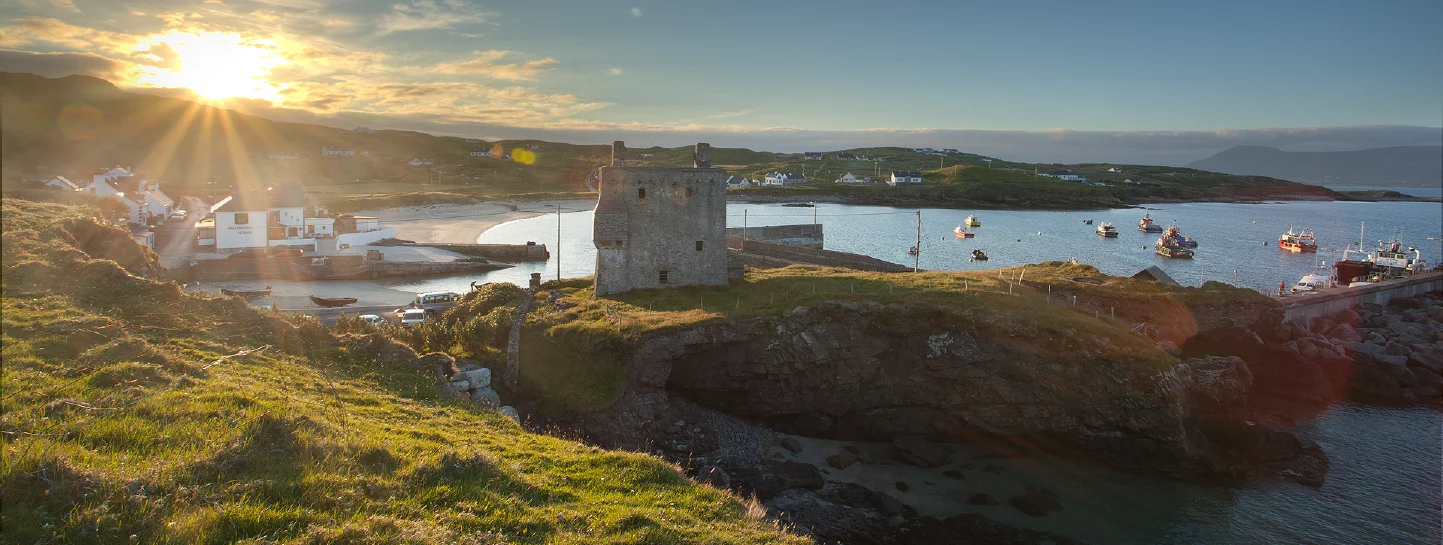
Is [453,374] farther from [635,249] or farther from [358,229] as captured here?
[358,229]

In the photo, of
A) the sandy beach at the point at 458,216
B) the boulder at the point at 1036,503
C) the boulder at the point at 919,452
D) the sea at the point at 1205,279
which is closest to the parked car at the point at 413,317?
the sea at the point at 1205,279

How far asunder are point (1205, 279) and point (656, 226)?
59.9 metres

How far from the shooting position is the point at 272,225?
219 feet

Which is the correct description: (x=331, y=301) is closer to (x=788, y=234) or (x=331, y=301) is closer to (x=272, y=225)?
(x=272, y=225)

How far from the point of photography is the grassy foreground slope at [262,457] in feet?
23.6

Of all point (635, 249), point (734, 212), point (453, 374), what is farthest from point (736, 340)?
point (734, 212)

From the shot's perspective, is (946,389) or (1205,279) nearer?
(946,389)

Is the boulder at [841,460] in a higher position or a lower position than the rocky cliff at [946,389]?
lower

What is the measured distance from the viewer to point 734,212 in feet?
429

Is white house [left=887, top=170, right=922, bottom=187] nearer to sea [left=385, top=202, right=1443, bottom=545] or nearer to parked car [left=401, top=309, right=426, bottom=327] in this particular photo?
sea [left=385, top=202, right=1443, bottom=545]

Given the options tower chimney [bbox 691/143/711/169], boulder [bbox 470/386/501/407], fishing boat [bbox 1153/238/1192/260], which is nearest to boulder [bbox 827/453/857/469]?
boulder [bbox 470/386/501/407]

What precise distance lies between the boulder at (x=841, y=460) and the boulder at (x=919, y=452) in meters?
1.78

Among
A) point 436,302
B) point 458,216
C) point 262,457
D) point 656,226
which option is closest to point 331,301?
point 436,302

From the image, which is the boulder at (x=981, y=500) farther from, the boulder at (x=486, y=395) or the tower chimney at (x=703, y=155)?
the tower chimney at (x=703, y=155)
